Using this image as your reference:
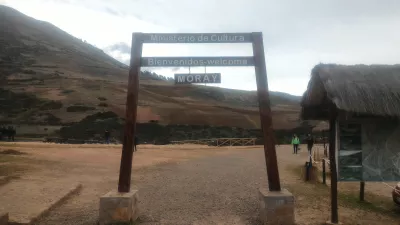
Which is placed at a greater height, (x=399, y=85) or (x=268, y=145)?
(x=399, y=85)

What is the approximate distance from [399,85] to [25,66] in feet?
282

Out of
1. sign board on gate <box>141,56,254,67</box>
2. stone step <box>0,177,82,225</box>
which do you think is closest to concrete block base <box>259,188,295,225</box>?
sign board on gate <box>141,56,254,67</box>

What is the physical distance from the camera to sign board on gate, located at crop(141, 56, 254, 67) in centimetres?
977

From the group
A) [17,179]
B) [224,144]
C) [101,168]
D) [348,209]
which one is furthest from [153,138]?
[348,209]

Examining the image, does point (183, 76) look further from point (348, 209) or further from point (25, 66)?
point (25, 66)

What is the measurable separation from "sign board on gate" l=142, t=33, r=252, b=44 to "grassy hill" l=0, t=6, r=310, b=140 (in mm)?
43196

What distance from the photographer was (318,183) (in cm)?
1614

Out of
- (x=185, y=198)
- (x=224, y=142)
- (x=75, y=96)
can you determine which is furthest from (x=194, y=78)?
(x=75, y=96)

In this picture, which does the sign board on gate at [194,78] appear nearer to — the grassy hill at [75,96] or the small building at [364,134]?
the small building at [364,134]

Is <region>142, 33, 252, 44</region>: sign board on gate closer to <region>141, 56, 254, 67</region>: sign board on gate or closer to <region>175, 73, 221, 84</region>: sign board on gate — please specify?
<region>141, 56, 254, 67</region>: sign board on gate

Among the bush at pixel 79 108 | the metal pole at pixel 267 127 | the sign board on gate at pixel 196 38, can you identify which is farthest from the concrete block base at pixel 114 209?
the bush at pixel 79 108

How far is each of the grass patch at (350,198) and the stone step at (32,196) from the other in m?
7.54

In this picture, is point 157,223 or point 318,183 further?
point 318,183

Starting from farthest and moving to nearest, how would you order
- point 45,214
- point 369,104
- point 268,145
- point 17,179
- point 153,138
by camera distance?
point 153,138
point 17,179
point 45,214
point 268,145
point 369,104
